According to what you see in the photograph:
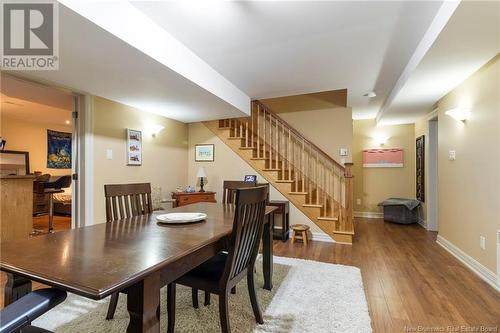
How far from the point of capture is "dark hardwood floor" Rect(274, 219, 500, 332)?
180 cm

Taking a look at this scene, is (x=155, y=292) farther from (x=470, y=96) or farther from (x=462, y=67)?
(x=470, y=96)

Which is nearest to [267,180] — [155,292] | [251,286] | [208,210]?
[208,210]

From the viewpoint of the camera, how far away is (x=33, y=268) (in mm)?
892

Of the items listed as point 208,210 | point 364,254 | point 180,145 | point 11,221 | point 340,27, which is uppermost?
point 340,27

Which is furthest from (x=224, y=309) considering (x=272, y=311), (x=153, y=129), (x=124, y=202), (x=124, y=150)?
(x=153, y=129)

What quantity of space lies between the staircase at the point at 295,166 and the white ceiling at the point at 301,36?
1.38 meters

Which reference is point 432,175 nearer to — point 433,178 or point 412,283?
point 433,178

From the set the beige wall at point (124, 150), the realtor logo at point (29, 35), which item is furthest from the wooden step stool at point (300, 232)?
the realtor logo at point (29, 35)

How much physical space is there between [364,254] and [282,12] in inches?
116

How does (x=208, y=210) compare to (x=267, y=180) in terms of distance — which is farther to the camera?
(x=267, y=180)

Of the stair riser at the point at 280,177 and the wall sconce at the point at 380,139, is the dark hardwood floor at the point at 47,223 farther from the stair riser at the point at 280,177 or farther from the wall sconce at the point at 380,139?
the wall sconce at the point at 380,139

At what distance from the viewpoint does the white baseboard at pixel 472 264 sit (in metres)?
2.30

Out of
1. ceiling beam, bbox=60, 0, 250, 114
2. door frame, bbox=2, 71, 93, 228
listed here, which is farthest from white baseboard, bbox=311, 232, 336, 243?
door frame, bbox=2, 71, 93, 228

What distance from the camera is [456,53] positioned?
225 centimetres
